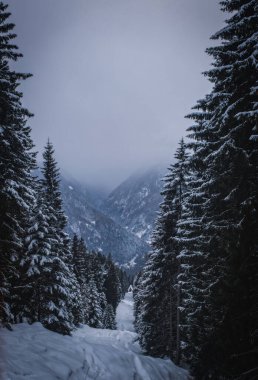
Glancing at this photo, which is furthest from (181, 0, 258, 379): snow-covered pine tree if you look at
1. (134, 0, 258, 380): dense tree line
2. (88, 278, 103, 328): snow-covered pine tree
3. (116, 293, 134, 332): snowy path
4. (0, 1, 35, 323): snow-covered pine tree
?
(116, 293, 134, 332): snowy path

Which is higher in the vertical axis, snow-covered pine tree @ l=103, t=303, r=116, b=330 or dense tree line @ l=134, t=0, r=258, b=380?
dense tree line @ l=134, t=0, r=258, b=380

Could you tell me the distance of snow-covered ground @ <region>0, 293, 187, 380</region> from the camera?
885 centimetres

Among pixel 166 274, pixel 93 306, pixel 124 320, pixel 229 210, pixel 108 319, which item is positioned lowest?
pixel 124 320

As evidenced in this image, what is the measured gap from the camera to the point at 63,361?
410 inches

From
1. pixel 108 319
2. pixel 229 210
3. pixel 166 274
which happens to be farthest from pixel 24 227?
pixel 108 319

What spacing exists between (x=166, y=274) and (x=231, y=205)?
13.3m

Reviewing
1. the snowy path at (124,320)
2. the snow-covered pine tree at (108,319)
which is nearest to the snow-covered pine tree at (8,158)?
the snow-covered pine tree at (108,319)

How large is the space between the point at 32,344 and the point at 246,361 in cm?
786

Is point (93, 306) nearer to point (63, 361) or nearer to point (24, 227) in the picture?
point (24, 227)

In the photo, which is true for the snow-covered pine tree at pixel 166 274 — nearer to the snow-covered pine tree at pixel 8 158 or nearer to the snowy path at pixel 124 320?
the snow-covered pine tree at pixel 8 158

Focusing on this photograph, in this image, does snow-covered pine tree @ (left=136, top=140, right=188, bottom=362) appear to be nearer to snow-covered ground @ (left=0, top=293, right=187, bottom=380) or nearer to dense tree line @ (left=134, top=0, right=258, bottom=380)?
dense tree line @ (left=134, top=0, right=258, bottom=380)

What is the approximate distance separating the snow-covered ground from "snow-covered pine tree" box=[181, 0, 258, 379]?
2740 millimetres

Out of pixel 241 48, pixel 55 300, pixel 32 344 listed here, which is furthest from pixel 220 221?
pixel 55 300

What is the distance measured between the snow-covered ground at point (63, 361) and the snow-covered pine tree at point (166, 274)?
684cm
